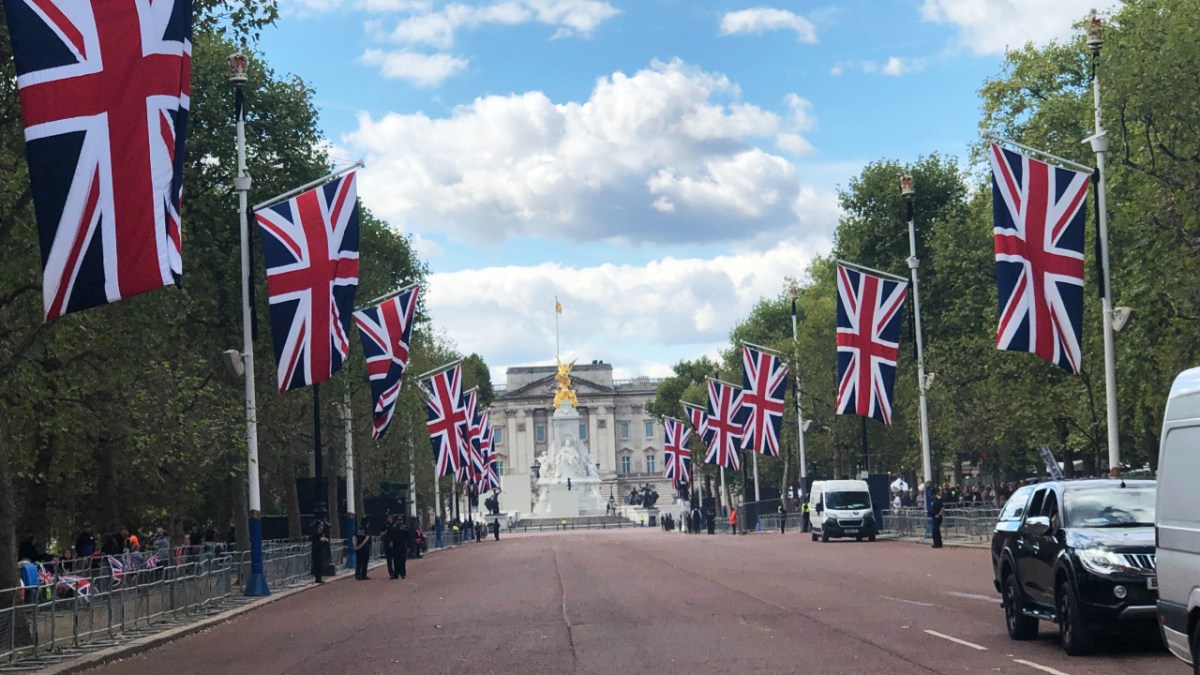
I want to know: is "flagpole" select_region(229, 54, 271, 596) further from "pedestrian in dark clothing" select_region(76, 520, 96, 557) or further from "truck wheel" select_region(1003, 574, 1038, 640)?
"truck wheel" select_region(1003, 574, 1038, 640)

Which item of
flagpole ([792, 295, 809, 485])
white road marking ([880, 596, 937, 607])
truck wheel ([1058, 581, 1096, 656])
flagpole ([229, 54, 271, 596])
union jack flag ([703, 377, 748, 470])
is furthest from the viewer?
flagpole ([792, 295, 809, 485])

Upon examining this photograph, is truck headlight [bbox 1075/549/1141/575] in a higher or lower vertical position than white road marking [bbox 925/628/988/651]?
higher

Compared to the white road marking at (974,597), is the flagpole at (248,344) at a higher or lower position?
higher

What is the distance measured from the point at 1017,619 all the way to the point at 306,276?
16.8 metres

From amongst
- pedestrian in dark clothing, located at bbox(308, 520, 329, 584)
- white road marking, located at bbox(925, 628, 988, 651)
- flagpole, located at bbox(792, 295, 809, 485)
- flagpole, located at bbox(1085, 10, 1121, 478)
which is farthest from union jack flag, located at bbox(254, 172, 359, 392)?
flagpole, located at bbox(792, 295, 809, 485)

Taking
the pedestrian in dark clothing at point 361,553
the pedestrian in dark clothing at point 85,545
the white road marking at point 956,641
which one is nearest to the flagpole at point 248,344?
the pedestrian in dark clothing at point 85,545

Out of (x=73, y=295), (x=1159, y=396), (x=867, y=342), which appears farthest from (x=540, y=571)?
(x=73, y=295)

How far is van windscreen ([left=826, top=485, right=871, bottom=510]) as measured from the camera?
57.6 meters

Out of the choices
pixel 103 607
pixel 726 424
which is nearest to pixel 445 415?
pixel 726 424

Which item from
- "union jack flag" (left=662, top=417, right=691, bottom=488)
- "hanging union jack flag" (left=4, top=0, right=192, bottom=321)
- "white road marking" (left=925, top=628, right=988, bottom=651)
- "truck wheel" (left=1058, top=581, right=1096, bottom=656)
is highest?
"hanging union jack flag" (left=4, top=0, right=192, bottom=321)

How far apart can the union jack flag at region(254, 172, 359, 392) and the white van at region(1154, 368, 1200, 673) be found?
65.3 feet

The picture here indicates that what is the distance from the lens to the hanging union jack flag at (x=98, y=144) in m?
14.7

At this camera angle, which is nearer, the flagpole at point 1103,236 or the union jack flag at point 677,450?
the flagpole at point 1103,236

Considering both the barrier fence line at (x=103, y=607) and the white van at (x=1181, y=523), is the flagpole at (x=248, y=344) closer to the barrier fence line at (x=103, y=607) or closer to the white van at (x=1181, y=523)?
the barrier fence line at (x=103, y=607)
